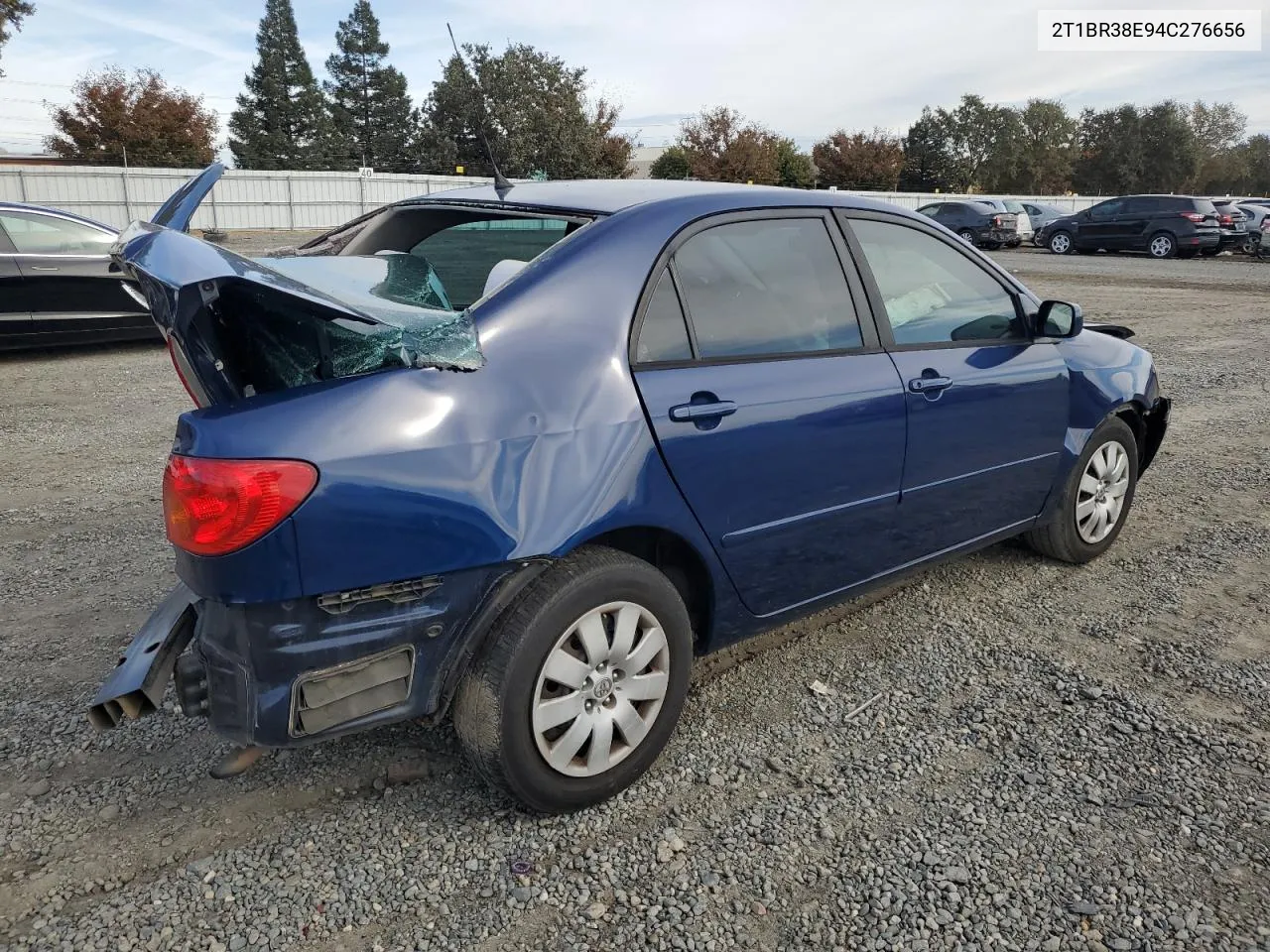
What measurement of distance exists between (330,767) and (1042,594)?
2980 mm

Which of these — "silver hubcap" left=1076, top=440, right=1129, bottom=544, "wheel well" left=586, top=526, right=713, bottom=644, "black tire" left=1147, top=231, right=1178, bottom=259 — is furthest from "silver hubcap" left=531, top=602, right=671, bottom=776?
"black tire" left=1147, top=231, right=1178, bottom=259

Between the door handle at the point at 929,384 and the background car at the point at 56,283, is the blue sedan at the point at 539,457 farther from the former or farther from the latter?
the background car at the point at 56,283

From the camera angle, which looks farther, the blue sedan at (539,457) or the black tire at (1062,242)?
the black tire at (1062,242)

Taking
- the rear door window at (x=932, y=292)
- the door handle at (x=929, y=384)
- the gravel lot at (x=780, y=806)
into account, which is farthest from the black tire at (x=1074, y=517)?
the door handle at (x=929, y=384)

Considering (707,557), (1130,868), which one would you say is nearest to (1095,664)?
(1130,868)

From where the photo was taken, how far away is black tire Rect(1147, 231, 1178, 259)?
2491 centimetres

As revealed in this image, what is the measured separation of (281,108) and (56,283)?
203ft

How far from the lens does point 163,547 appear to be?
15.1 feet

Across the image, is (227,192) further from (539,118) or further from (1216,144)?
(1216,144)

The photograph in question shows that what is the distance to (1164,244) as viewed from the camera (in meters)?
25.1

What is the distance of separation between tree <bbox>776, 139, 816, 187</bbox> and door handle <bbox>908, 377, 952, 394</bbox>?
5062 centimetres

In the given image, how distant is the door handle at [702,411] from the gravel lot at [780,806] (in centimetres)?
105

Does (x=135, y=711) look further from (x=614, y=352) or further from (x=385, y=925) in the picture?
(x=614, y=352)

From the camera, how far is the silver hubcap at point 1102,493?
14.2 feet
